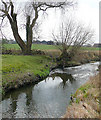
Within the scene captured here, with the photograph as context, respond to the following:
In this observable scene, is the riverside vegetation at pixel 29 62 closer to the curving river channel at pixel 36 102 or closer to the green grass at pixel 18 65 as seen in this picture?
the green grass at pixel 18 65

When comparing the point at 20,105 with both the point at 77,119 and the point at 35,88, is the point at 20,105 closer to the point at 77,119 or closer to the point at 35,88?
the point at 35,88

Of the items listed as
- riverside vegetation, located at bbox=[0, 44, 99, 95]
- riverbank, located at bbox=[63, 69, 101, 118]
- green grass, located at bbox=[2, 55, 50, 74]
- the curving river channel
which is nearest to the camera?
riverbank, located at bbox=[63, 69, 101, 118]

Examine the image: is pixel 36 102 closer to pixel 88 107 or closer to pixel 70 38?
pixel 88 107

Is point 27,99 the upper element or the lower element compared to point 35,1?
lower

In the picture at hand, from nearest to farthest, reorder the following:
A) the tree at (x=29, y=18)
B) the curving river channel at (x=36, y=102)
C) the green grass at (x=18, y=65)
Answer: the curving river channel at (x=36, y=102) < the green grass at (x=18, y=65) < the tree at (x=29, y=18)

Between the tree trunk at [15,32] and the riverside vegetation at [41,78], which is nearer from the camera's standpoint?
the riverside vegetation at [41,78]

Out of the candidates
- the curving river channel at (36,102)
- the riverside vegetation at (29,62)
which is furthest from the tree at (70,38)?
the curving river channel at (36,102)

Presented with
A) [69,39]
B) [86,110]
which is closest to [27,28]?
[69,39]

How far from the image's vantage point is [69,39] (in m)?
19.2

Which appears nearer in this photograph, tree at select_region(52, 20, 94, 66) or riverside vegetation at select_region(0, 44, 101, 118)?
riverside vegetation at select_region(0, 44, 101, 118)

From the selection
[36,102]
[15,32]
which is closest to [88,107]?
[36,102]

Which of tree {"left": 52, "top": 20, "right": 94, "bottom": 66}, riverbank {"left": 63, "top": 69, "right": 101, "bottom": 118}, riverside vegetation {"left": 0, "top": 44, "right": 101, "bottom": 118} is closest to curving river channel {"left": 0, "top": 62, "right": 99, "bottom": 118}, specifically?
riverside vegetation {"left": 0, "top": 44, "right": 101, "bottom": 118}

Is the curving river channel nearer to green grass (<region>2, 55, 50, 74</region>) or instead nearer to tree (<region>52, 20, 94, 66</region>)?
green grass (<region>2, 55, 50, 74</region>)

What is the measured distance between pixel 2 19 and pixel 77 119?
15901mm
